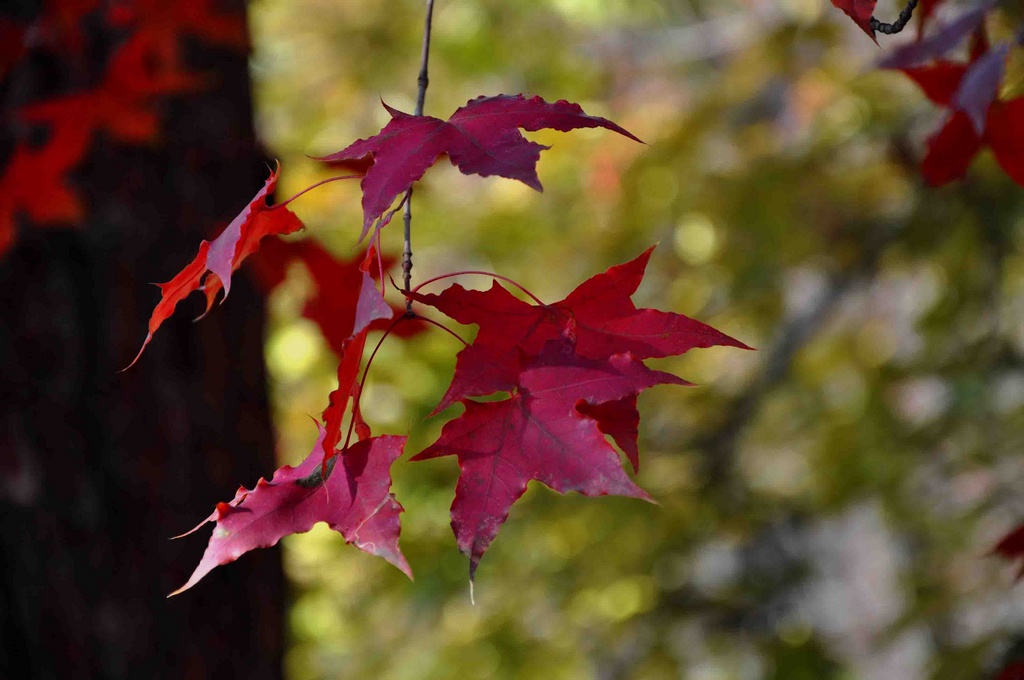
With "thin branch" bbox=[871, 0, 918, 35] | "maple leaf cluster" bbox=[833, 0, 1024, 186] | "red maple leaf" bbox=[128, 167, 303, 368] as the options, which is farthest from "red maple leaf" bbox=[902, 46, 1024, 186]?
"red maple leaf" bbox=[128, 167, 303, 368]

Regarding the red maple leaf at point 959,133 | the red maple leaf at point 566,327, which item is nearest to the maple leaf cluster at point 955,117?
the red maple leaf at point 959,133

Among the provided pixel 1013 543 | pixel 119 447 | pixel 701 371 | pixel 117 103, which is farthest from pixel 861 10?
pixel 701 371

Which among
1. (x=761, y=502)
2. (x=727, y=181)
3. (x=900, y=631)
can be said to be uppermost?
(x=727, y=181)

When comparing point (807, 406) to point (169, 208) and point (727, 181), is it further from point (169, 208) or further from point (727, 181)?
point (169, 208)

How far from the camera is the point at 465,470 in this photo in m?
0.50

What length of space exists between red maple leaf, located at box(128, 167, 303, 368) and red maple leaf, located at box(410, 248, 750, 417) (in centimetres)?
10

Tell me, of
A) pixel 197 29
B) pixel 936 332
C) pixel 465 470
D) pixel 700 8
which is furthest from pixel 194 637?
pixel 700 8

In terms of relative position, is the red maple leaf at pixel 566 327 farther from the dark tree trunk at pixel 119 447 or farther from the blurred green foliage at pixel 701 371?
the dark tree trunk at pixel 119 447

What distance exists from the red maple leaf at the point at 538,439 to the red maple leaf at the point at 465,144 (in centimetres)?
11

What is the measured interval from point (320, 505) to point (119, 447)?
92 cm

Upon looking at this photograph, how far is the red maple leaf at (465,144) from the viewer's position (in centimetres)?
47

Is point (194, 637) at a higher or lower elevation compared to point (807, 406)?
higher

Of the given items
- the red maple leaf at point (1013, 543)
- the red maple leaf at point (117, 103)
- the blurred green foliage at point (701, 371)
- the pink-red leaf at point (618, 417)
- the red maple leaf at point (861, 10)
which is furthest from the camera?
the blurred green foliage at point (701, 371)

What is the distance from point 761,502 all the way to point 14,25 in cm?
158
